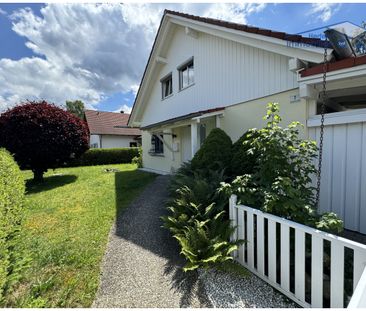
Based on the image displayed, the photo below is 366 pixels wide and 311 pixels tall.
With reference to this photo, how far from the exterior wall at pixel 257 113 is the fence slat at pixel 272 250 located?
116 inches

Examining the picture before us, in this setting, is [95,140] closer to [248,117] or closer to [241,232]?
[248,117]

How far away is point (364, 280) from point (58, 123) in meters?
11.7

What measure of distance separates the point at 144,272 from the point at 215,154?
3455 millimetres

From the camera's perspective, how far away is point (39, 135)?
9.80m

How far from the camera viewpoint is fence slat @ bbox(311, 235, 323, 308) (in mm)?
2232

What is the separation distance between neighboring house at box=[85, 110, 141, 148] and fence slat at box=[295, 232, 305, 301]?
1048 inches

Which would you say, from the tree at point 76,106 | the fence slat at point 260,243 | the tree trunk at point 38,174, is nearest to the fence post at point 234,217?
the fence slat at point 260,243

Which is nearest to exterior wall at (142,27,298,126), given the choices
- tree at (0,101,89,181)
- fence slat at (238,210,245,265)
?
fence slat at (238,210,245,265)

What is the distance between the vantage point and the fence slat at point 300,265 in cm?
240

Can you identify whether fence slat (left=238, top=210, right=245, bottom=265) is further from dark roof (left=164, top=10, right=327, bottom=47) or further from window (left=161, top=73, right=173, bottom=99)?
window (left=161, top=73, right=173, bottom=99)

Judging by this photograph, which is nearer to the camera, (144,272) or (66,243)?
(144,272)

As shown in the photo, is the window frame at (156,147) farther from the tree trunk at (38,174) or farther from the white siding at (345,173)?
the white siding at (345,173)

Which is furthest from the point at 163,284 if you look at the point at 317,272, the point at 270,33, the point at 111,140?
the point at 111,140

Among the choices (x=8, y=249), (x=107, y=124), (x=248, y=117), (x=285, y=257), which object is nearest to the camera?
(x=285, y=257)
